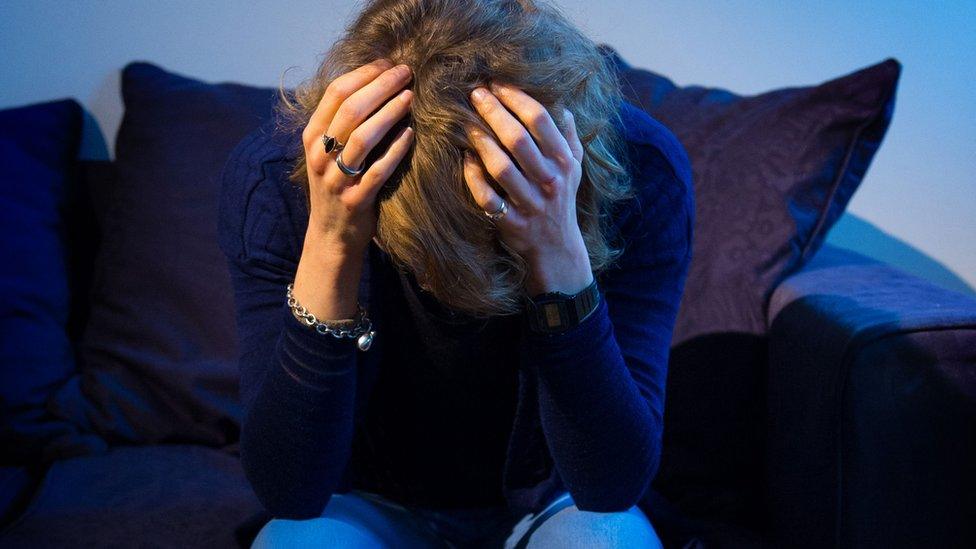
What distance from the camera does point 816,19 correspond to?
4.49 ft

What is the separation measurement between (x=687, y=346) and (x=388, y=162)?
613 millimetres

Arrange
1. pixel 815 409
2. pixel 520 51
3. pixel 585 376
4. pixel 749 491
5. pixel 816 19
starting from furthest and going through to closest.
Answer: pixel 816 19 < pixel 749 491 < pixel 815 409 < pixel 585 376 < pixel 520 51

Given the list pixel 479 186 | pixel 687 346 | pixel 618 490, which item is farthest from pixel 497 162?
pixel 687 346

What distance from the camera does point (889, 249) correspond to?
144 centimetres

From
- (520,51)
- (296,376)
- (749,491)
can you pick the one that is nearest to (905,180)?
(749,491)

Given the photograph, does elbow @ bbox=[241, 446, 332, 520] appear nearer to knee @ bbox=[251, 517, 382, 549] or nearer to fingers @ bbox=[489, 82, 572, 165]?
knee @ bbox=[251, 517, 382, 549]

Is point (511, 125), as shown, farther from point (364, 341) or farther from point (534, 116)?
point (364, 341)

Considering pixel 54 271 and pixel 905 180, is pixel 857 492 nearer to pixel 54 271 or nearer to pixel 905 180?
pixel 905 180

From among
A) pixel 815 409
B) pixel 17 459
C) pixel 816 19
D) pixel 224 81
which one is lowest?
pixel 17 459

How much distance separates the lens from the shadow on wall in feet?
4.70

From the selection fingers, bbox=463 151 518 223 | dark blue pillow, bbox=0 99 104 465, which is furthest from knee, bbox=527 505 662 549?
dark blue pillow, bbox=0 99 104 465

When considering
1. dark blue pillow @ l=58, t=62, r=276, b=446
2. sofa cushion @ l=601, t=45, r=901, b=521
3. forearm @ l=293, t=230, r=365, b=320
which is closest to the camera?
forearm @ l=293, t=230, r=365, b=320

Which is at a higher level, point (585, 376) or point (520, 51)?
point (520, 51)

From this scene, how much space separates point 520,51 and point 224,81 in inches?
37.9
